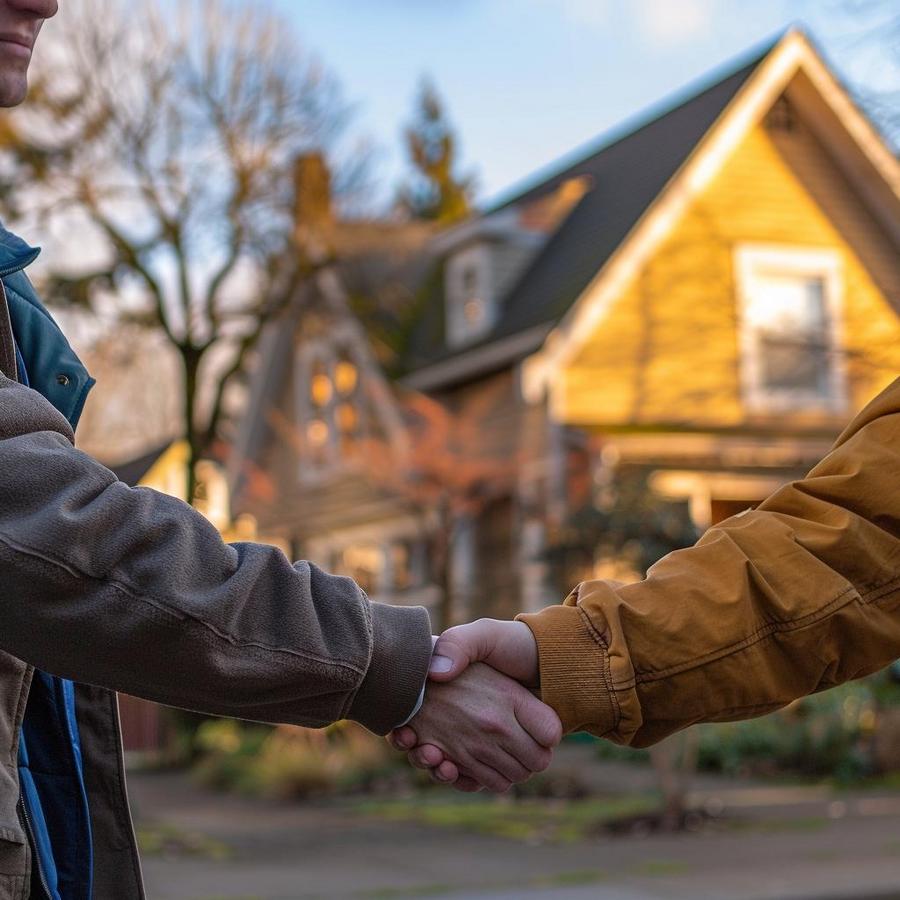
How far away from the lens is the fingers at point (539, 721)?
8.86 ft

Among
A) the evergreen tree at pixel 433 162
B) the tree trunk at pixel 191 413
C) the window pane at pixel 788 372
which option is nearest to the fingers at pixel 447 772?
the window pane at pixel 788 372

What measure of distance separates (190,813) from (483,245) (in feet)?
31.1

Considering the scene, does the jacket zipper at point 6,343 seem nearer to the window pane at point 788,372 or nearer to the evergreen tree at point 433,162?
the window pane at point 788,372

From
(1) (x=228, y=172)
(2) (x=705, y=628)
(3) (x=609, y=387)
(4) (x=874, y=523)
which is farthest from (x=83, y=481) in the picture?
(1) (x=228, y=172)

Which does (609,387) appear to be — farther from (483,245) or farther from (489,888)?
(489,888)

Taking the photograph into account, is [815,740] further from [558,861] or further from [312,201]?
[312,201]

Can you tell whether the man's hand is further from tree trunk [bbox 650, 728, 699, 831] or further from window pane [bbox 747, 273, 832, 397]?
window pane [bbox 747, 273, 832, 397]

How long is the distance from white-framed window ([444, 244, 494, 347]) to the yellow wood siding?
8.18 ft

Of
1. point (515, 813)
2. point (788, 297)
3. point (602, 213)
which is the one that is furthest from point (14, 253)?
point (602, 213)

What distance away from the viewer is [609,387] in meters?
18.6

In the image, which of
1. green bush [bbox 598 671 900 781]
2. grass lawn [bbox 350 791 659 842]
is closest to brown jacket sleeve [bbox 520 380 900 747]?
grass lawn [bbox 350 791 659 842]

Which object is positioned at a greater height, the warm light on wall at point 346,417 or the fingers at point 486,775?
the warm light on wall at point 346,417

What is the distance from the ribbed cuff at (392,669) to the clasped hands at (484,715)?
269mm

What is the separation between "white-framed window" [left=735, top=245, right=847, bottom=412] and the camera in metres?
18.7
